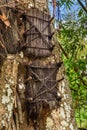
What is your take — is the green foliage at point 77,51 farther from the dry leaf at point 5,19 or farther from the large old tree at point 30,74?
the dry leaf at point 5,19

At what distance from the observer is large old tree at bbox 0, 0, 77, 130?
1.04 metres

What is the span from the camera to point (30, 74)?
111 centimetres

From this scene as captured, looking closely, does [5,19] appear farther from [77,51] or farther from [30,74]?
[77,51]

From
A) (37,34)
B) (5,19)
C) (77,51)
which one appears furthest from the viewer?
(77,51)

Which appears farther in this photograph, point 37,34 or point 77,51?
point 77,51

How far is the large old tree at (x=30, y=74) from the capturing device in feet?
3.40

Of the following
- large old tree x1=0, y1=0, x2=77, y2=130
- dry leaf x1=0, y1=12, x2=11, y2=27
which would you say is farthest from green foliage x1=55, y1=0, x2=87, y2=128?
dry leaf x1=0, y1=12, x2=11, y2=27

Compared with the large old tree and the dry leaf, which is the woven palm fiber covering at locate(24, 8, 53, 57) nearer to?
the large old tree

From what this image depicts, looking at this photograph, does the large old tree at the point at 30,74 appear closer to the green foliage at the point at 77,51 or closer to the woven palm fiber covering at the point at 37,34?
the woven palm fiber covering at the point at 37,34

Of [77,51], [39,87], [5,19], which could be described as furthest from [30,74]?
[77,51]

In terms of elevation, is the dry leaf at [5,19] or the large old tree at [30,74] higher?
the dry leaf at [5,19]

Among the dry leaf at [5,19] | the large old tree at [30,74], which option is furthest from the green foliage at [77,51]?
the dry leaf at [5,19]

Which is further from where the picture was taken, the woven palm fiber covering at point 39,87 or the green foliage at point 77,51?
the green foliage at point 77,51

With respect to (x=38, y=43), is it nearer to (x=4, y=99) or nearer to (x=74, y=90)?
(x=4, y=99)
